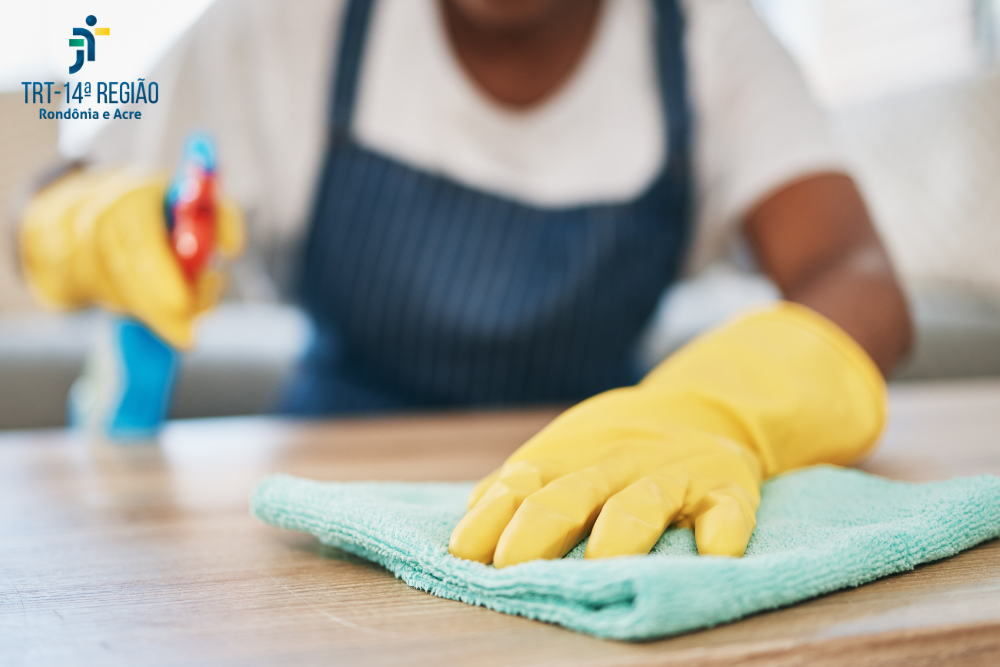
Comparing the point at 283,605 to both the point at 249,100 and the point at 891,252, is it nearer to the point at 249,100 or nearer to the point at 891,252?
the point at 249,100

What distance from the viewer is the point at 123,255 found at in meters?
0.67

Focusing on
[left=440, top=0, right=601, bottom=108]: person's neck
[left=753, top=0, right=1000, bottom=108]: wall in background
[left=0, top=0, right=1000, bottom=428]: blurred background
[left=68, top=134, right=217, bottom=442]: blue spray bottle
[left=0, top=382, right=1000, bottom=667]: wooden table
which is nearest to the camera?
[left=0, top=382, right=1000, bottom=667]: wooden table

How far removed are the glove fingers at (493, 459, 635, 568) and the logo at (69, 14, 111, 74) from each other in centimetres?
66

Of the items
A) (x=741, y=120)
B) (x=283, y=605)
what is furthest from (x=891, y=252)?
(x=283, y=605)

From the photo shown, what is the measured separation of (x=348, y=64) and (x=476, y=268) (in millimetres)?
290

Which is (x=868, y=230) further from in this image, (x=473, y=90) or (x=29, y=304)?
(x=29, y=304)

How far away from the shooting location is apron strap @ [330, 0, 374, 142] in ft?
3.01

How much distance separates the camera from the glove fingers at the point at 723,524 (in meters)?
0.27

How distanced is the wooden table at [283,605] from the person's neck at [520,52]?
2.01 feet

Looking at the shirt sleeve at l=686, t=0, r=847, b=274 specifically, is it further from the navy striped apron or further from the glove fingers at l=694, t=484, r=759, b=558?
the glove fingers at l=694, t=484, r=759, b=558

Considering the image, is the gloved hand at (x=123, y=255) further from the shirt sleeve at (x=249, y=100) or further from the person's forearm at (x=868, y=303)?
the person's forearm at (x=868, y=303)

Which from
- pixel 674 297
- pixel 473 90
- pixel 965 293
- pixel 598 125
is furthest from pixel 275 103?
pixel 965 293

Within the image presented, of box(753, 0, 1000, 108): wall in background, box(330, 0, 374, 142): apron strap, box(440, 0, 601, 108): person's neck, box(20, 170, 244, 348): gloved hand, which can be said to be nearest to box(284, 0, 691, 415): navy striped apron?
box(330, 0, 374, 142): apron strap

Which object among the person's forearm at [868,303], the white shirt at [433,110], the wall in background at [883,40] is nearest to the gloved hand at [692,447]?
the person's forearm at [868,303]
